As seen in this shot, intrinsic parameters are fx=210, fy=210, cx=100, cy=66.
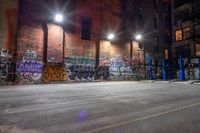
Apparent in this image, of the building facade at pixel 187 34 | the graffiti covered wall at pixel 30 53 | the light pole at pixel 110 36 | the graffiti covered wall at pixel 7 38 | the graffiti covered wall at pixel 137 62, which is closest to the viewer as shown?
the graffiti covered wall at pixel 7 38

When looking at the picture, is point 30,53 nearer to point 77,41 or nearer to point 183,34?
point 77,41

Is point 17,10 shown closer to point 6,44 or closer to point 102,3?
point 6,44

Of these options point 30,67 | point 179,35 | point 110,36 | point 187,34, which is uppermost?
point 179,35

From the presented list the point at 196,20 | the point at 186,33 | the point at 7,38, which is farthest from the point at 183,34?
the point at 7,38

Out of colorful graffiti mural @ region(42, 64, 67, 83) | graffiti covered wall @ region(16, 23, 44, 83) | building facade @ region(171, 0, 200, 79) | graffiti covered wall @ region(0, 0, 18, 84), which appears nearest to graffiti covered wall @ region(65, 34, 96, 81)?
colorful graffiti mural @ region(42, 64, 67, 83)

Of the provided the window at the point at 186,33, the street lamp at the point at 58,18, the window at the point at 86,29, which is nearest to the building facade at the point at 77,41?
the window at the point at 86,29

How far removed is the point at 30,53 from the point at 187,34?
26084 mm

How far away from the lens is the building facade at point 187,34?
3300cm

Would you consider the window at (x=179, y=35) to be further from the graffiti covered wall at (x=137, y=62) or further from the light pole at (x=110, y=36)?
the light pole at (x=110, y=36)

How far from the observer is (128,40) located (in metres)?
28.9

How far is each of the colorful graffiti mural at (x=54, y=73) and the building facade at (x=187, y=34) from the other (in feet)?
66.2

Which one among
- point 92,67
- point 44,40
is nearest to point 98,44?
point 92,67

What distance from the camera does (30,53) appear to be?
1875cm

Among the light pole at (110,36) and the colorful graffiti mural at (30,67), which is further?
the light pole at (110,36)
